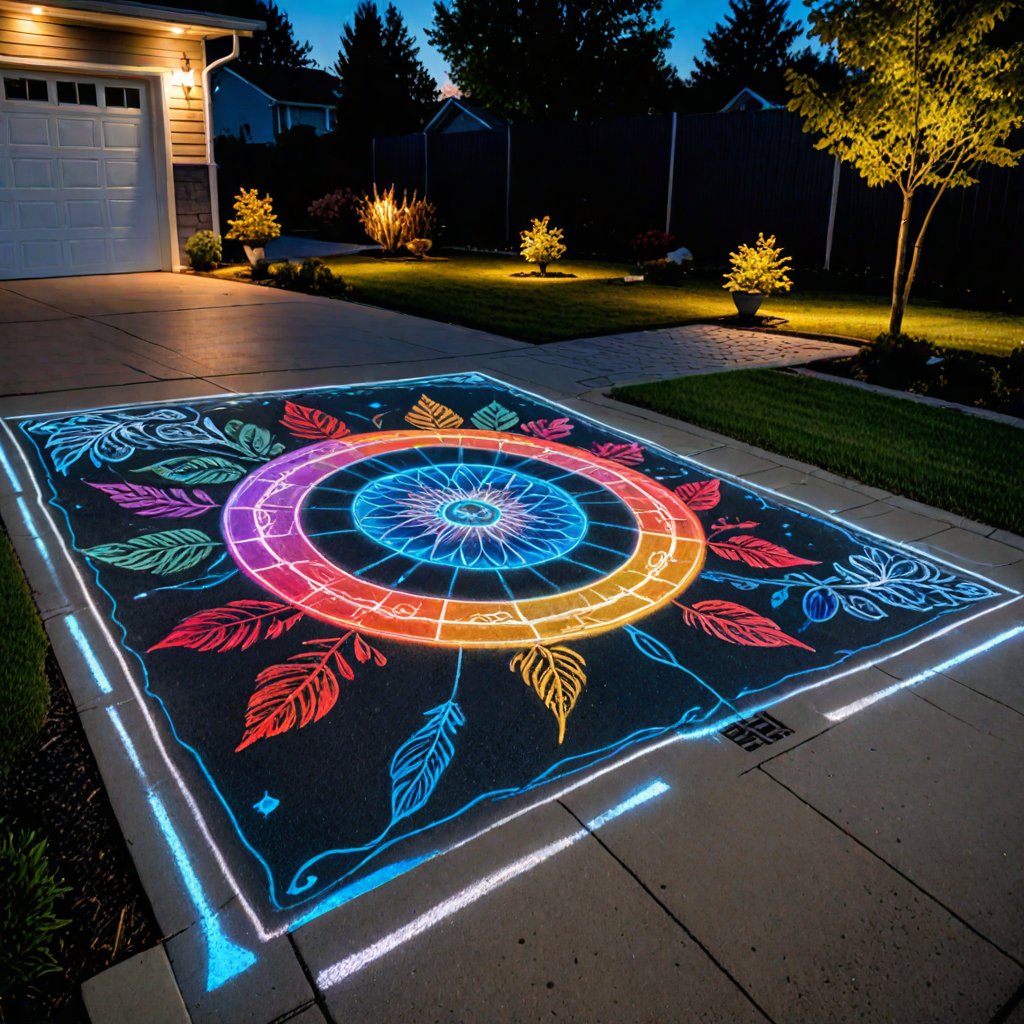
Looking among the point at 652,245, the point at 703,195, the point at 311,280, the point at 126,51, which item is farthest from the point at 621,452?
→ the point at 703,195

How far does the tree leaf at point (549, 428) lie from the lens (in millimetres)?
5473

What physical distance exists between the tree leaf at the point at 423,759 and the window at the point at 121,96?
13.0 m

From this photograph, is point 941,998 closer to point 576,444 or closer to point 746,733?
point 746,733

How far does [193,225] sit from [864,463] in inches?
468

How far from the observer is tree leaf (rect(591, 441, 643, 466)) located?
507 centimetres

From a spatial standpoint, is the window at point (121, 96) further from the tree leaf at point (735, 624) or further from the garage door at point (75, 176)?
the tree leaf at point (735, 624)

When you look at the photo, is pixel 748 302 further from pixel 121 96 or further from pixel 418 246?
pixel 121 96

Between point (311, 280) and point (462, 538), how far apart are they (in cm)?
877

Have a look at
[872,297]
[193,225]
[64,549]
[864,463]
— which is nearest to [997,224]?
[872,297]

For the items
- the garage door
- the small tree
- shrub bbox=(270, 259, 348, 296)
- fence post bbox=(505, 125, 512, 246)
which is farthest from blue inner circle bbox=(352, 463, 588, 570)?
fence post bbox=(505, 125, 512, 246)

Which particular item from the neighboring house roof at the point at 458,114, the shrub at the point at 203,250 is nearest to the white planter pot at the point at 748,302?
the shrub at the point at 203,250

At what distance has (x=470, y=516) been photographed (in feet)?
13.7

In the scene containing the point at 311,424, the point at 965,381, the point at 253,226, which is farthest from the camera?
the point at 253,226

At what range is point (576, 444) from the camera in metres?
5.32
